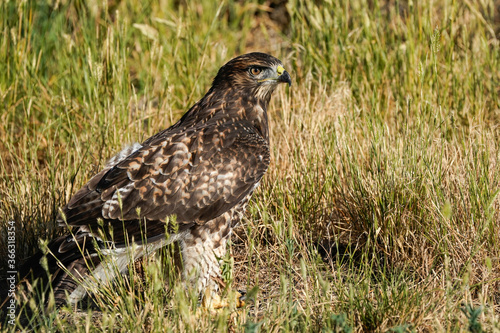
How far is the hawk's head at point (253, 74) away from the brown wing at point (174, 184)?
522 mm

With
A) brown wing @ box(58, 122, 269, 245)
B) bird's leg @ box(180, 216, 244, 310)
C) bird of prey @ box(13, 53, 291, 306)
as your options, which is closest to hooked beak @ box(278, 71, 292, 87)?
bird of prey @ box(13, 53, 291, 306)

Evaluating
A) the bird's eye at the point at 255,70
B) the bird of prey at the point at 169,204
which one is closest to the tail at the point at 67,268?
the bird of prey at the point at 169,204

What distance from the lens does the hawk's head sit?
4191 millimetres

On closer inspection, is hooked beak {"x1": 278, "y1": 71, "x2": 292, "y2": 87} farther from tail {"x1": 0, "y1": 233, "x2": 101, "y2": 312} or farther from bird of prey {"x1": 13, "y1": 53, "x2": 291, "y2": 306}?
tail {"x1": 0, "y1": 233, "x2": 101, "y2": 312}

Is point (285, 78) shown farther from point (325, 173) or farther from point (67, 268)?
point (67, 268)

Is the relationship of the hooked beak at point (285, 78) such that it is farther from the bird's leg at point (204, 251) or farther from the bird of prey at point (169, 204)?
the bird's leg at point (204, 251)

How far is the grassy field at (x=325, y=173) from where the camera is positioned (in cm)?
307

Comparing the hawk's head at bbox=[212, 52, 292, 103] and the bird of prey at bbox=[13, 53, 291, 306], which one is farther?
the hawk's head at bbox=[212, 52, 292, 103]

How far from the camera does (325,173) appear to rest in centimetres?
437

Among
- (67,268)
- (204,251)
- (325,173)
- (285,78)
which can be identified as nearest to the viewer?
(67,268)

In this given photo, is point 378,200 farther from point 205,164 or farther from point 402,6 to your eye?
point 402,6

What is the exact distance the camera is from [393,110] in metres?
5.30

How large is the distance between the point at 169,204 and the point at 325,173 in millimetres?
1241

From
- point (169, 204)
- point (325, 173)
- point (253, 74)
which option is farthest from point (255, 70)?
point (169, 204)
